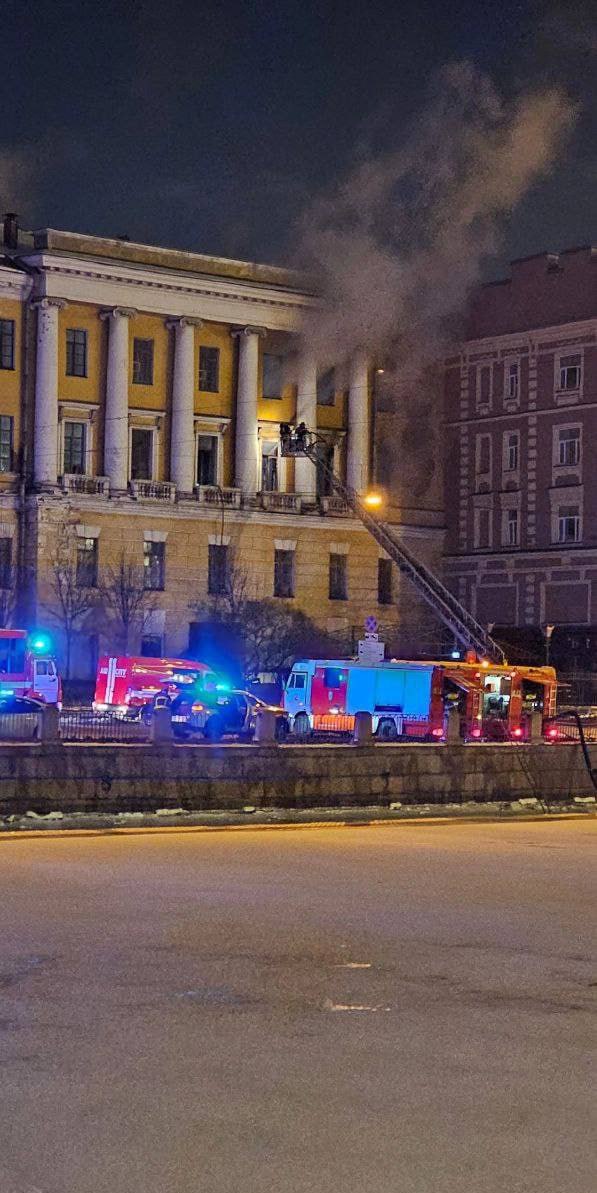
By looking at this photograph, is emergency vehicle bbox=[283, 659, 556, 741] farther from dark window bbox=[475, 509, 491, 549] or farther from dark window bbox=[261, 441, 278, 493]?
dark window bbox=[261, 441, 278, 493]

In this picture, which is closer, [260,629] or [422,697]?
[422,697]

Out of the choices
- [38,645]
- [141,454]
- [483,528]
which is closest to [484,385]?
[483,528]

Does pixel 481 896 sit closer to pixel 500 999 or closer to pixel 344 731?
pixel 500 999

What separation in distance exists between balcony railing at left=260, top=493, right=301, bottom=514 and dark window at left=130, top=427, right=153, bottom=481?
563cm

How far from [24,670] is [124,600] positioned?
2551cm

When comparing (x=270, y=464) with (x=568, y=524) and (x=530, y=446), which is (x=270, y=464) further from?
(x=568, y=524)

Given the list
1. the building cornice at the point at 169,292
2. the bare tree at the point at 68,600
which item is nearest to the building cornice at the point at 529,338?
the building cornice at the point at 169,292

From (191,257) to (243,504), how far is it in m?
12.3

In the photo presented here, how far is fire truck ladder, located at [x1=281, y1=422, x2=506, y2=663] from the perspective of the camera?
268 feet

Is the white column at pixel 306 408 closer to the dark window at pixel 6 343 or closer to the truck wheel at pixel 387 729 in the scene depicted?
the dark window at pixel 6 343

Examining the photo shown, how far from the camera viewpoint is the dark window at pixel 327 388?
97125 mm

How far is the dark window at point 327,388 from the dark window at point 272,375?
2.01m

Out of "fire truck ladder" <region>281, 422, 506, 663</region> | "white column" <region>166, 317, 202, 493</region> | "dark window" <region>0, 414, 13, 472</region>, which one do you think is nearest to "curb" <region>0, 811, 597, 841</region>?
"fire truck ladder" <region>281, 422, 506, 663</region>

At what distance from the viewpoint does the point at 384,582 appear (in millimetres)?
Result: 97062
